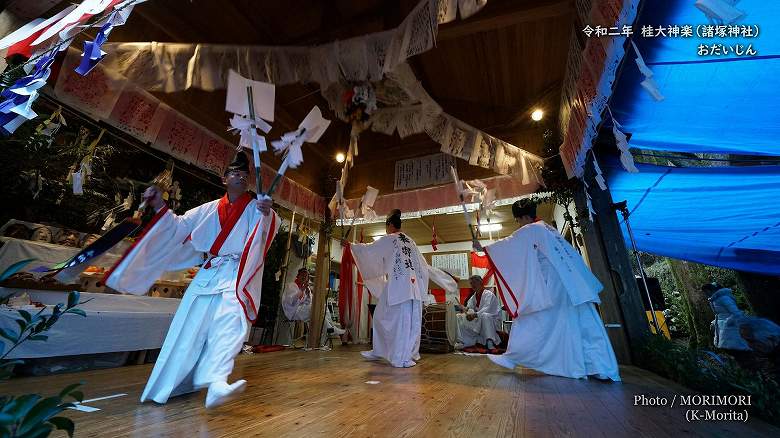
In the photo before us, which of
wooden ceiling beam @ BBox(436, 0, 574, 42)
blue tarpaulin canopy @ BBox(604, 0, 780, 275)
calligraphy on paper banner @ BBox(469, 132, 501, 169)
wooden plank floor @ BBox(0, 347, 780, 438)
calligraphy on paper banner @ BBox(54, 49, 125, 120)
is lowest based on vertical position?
wooden plank floor @ BBox(0, 347, 780, 438)

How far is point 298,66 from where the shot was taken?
418 centimetres

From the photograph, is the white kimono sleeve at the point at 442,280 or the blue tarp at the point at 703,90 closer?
the blue tarp at the point at 703,90

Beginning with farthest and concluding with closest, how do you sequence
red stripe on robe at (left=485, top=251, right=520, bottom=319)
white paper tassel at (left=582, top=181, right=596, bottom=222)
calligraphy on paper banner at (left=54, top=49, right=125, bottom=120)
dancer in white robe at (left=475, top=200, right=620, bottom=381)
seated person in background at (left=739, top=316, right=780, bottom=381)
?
white paper tassel at (left=582, top=181, right=596, bottom=222) < seated person in background at (left=739, top=316, right=780, bottom=381) < red stripe on robe at (left=485, top=251, right=520, bottom=319) < calligraphy on paper banner at (left=54, top=49, right=125, bottom=120) < dancer in white robe at (left=475, top=200, right=620, bottom=381)

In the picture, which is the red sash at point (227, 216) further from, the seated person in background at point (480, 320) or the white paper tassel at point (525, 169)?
the seated person in background at point (480, 320)

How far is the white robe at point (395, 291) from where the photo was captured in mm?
4041

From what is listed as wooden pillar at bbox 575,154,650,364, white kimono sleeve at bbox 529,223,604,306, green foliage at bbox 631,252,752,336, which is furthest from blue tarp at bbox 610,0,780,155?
green foliage at bbox 631,252,752,336

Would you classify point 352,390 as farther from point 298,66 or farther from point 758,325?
point 758,325

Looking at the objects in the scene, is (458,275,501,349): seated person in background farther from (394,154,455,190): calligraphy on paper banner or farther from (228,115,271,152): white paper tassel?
(228,115,271,152): white paper tassel

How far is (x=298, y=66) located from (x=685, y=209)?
19.4 ft

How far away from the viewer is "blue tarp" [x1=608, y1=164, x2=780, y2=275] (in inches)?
140

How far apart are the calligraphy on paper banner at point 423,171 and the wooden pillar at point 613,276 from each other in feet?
8.86

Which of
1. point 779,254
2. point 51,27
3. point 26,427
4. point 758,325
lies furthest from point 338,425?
point 779,254

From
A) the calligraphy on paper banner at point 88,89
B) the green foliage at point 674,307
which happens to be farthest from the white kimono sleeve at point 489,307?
the calligraphy on paper banner at point 88,89

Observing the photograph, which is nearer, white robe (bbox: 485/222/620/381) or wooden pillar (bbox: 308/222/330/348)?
white robe (bbox: 485/222/620/381)
